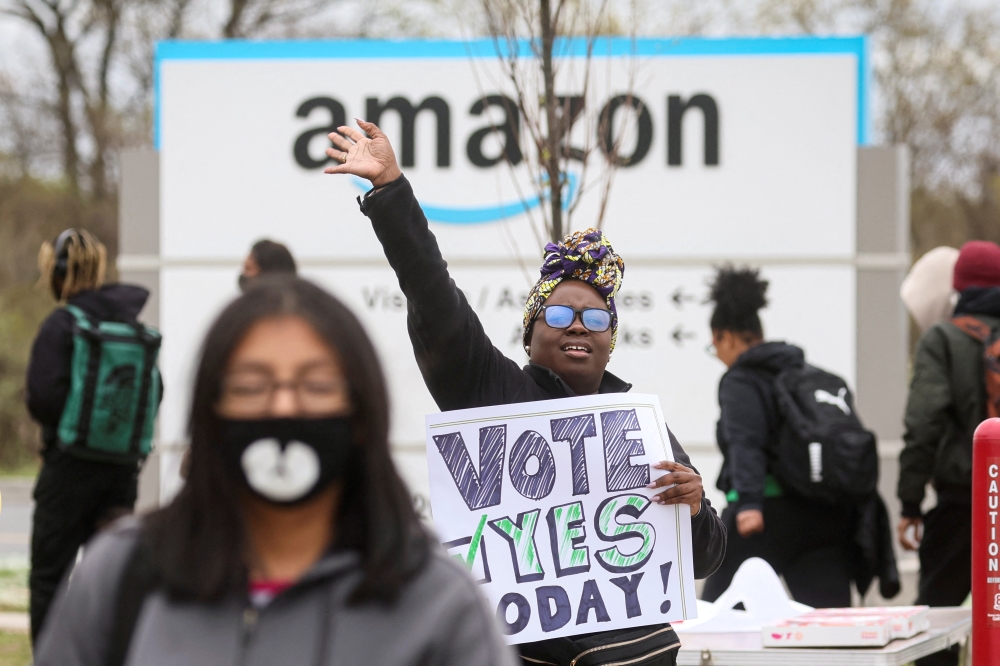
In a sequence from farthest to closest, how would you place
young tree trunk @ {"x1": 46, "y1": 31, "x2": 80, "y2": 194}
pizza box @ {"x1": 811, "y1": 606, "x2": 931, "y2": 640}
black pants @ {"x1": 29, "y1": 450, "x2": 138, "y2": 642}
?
young tree trunk @ {"x1": 46, "y1": 31, "x2": 80, "y2": 194}
black pants @ {"x1": 29, "y1": 450, "x2": 138, "y2": 642}
pizza box @ {"x1": 811, "y1": 606, "x2": 931, "y2": 640}

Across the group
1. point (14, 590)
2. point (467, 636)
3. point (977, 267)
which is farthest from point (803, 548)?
point (14, 590)

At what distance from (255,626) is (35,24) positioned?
26247mm

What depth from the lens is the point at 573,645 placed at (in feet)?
10.3

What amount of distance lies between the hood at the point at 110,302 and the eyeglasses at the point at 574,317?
11.6 feet

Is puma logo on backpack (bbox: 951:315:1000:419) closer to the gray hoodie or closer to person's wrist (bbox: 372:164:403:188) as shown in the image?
person's wrist (bbox: 372:164:403:188)

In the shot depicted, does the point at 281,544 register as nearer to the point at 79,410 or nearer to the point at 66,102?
the point at 79,410

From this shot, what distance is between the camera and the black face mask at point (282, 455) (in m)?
1.65

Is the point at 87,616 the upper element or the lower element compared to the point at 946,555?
upper

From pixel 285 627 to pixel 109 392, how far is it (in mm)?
4810

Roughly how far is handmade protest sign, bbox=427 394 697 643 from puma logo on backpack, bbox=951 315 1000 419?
9.81 feet

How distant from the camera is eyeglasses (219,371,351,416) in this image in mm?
1681

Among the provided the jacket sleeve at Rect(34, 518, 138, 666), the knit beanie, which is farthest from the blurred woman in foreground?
the knit beanie

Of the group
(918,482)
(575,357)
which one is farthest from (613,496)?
(918,482)

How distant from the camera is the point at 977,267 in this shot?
19.9 ft
